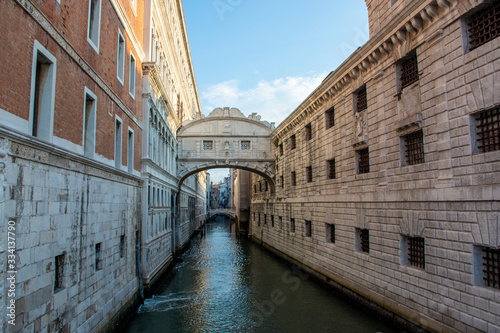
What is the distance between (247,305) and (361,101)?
9113mm

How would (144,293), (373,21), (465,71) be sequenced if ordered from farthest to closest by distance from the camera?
Result: (144,293) → (373,21) → (465,71)

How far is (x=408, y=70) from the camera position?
33.9 ft

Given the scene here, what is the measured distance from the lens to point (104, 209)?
9.53 metres

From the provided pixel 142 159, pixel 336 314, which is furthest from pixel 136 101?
pixel 336 314

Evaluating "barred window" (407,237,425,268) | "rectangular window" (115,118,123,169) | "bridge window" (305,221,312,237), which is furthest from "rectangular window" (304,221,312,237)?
"rectangular window" (115,118,123,169)

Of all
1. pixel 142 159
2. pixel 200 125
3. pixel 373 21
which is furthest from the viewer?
pixel 200 125

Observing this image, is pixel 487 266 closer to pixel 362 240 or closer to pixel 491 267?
pixel 491 267

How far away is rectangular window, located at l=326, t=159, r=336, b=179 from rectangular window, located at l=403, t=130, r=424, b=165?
544 cm

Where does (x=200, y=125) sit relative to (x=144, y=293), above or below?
above

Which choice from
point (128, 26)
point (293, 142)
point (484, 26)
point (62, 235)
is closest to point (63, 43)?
point (62, 235)

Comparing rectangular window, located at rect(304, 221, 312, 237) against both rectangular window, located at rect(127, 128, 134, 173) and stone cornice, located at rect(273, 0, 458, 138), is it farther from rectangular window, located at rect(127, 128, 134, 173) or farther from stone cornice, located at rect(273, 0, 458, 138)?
rectangular window, located at rect(127, 128, 134, 173)

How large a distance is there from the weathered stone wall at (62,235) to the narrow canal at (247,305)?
2.30 metres

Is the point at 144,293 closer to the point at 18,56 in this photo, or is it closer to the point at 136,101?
the point at 136,101

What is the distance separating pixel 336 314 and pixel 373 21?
34.7 ft
